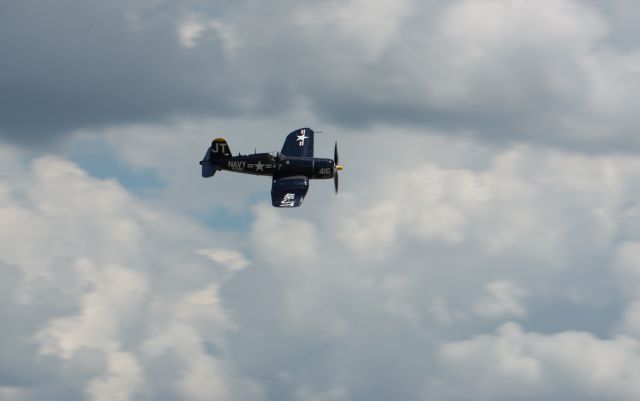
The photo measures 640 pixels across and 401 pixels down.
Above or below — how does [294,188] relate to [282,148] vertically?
below

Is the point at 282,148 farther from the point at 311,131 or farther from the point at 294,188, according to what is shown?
the point at 294,188

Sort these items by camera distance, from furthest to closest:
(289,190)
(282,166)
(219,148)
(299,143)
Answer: (299,143)
(219,148)
(282,166)
(289,190)

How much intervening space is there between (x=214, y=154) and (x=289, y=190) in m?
9.12

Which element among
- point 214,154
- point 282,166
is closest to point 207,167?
point 214,154

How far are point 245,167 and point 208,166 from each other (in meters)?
3.41

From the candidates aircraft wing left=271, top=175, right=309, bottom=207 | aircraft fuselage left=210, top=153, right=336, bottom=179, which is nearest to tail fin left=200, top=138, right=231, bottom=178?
aircraft fuselage left=210, top=153, right=336, bottom=179

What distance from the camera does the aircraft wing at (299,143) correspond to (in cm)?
7768

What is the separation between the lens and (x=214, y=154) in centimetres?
7550

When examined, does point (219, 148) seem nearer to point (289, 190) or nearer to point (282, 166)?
point (282, 166)

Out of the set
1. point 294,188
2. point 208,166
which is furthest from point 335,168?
point 208,166

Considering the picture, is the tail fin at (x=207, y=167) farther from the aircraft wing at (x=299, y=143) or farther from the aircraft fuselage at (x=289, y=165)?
the aircraft wing at (x=299, y=143)

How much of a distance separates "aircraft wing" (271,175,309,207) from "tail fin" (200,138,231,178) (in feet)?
19.0

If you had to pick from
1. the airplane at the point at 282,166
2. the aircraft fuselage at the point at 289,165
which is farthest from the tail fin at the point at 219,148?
the aircraft fuselage at the point at 289,165

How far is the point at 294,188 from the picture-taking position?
71062mm
